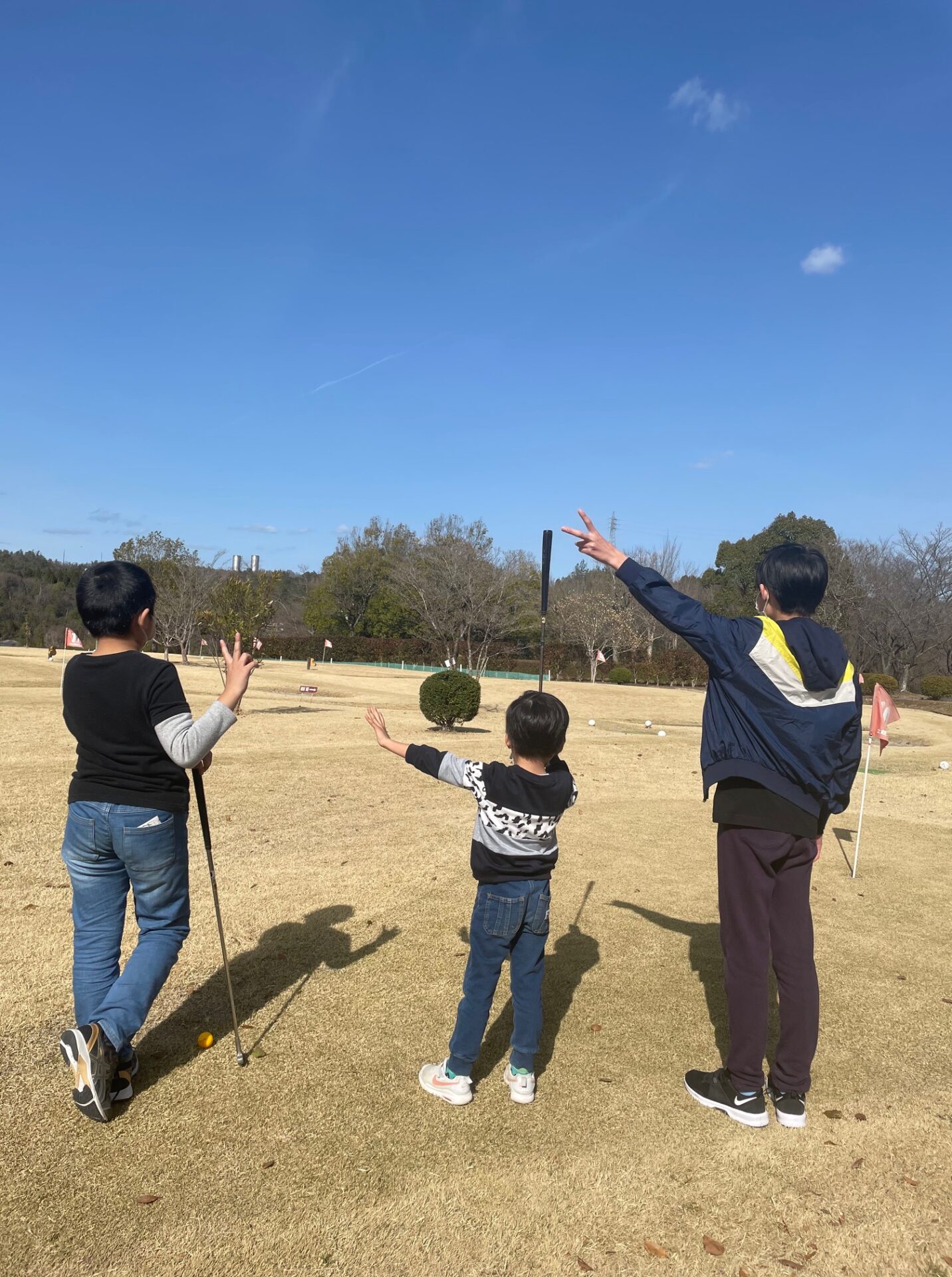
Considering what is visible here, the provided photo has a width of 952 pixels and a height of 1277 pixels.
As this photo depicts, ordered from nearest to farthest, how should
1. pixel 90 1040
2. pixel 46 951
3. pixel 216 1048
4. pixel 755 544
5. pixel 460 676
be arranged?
pixel 90 1040
pixel 216 1048
pixel 46 951
pixel 460 676
pixel 755 544

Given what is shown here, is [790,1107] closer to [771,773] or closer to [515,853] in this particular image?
[771,773]

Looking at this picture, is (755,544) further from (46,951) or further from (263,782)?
(46,951)

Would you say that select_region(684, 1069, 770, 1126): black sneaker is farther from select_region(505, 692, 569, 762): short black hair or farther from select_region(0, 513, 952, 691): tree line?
select_region(0, 513, 952, 691): tree line

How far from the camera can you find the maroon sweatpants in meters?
2.85

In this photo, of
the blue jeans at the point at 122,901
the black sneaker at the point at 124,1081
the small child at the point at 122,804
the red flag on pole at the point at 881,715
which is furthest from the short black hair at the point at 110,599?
the red flag on pole at the point at 881,715

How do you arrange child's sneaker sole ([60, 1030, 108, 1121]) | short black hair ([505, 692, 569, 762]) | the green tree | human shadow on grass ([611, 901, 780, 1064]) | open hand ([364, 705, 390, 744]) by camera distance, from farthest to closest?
the green tree < human shadow on grass ([611, 901, 780, 1064]) < open hand ([364, 705, 390, 744]) < short black hair ([505, 692, 569, 762]) < child's sneaker sole ([60, 1030, 108, 1121])

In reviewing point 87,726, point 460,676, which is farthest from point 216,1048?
point 460,676

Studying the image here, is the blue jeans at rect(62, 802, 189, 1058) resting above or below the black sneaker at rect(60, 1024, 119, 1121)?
above

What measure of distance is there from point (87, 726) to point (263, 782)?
7.25m

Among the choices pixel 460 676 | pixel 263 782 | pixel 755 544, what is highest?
pixel 755 544

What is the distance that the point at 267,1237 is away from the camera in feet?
7.45

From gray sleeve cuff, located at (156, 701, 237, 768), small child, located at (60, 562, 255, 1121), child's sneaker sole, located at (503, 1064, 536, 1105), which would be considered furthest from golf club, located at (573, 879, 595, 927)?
gray sleeve cuff, located at (156, 701, 237, 768)

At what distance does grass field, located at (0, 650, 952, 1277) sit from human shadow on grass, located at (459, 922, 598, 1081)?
20 mm

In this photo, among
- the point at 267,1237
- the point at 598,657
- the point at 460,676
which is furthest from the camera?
the point at 598,657
